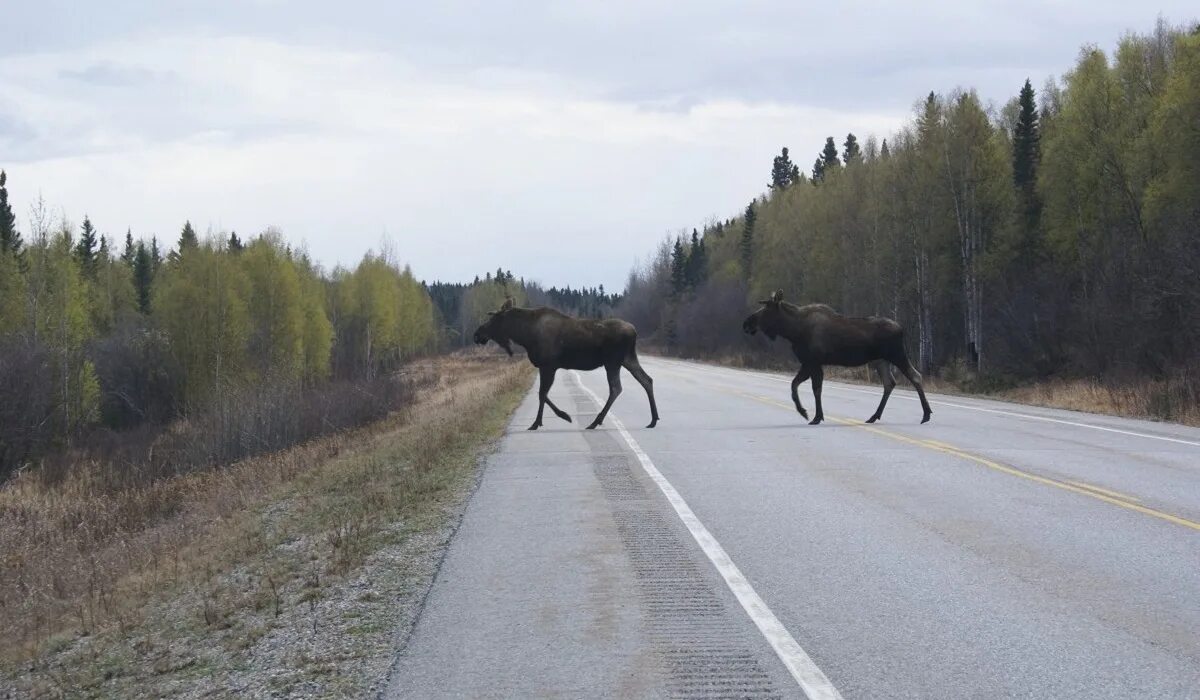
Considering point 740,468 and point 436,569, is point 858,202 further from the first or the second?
point 436,569

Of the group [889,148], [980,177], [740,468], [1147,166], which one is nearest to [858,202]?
[889,148]

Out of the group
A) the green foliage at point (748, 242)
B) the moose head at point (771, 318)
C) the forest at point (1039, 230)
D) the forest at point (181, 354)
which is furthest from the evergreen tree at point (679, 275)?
the moose head at point (771, 318)

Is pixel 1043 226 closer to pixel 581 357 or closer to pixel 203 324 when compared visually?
pixel 581 357

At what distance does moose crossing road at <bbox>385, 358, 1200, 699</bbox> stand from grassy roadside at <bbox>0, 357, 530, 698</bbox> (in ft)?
1.36

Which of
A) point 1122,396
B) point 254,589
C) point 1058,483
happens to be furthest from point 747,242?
point 254,589

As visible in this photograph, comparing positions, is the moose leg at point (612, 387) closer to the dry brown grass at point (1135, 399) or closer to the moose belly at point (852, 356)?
the moose belly at point (852, 356)

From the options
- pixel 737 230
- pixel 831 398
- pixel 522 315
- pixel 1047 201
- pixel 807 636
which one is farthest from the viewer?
pixel 737 230

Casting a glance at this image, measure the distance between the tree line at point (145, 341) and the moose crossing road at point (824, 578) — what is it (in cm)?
2006

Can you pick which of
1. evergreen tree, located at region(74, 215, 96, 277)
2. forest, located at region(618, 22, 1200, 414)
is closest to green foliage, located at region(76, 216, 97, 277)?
evergreen tree, located at region(74, 215, 96, 277)

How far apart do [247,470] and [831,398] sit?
1469 centimetres

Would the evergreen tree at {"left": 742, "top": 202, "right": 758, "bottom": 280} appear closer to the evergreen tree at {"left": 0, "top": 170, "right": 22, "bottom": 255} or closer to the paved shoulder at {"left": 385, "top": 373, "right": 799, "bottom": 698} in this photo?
the evergreen tree at {"left": 0, "top": 170, "right": 22, "bottom": 255}

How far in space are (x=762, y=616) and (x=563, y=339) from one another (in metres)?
12.8

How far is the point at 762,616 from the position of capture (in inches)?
249

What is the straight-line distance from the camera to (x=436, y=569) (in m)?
8.01
